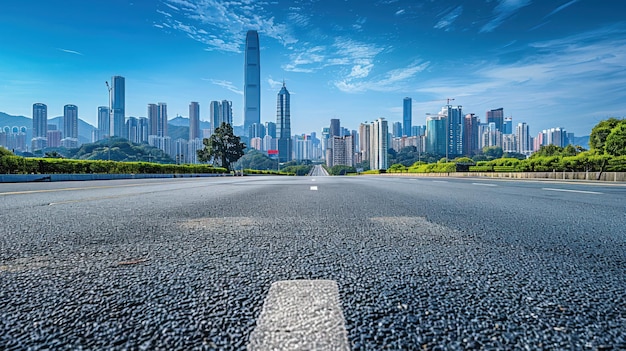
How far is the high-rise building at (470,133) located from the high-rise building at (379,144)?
132 feet

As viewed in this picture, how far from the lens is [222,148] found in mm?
74875

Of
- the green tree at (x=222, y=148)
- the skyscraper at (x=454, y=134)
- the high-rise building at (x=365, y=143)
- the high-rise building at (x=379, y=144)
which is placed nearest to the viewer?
the green tree at (x=222, y=148)

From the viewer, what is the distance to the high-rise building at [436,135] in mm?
159625

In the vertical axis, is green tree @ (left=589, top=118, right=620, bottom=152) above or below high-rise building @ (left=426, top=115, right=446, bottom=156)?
below

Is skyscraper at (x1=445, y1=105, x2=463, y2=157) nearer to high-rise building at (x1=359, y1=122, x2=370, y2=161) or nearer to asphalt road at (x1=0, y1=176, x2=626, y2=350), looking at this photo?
high-rise building at (x1=359, y1=122, x2=370, y2=161)

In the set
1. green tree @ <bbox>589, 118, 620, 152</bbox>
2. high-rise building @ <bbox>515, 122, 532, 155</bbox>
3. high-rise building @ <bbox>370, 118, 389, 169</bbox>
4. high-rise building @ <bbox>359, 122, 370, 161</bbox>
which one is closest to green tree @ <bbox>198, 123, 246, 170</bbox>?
green tree @ <bbox>589, 118, 620, 152</bbox>

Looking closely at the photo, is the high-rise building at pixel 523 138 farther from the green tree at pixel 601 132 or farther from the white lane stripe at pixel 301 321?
the white lane stripe at pixel 301 321

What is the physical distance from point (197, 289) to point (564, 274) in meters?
1.50

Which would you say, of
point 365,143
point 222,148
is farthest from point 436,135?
point 222,148

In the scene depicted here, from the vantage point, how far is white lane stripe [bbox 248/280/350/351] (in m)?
0.87

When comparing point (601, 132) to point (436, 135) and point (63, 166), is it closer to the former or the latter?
point (63, 166)

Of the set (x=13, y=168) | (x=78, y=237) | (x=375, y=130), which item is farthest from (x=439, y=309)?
(x=375, y=130)

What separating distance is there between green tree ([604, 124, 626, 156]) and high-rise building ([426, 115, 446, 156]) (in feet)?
383

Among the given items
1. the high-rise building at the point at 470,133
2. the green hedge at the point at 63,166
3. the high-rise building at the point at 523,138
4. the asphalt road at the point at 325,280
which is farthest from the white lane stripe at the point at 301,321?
the high-rise building at the point at 523,138
